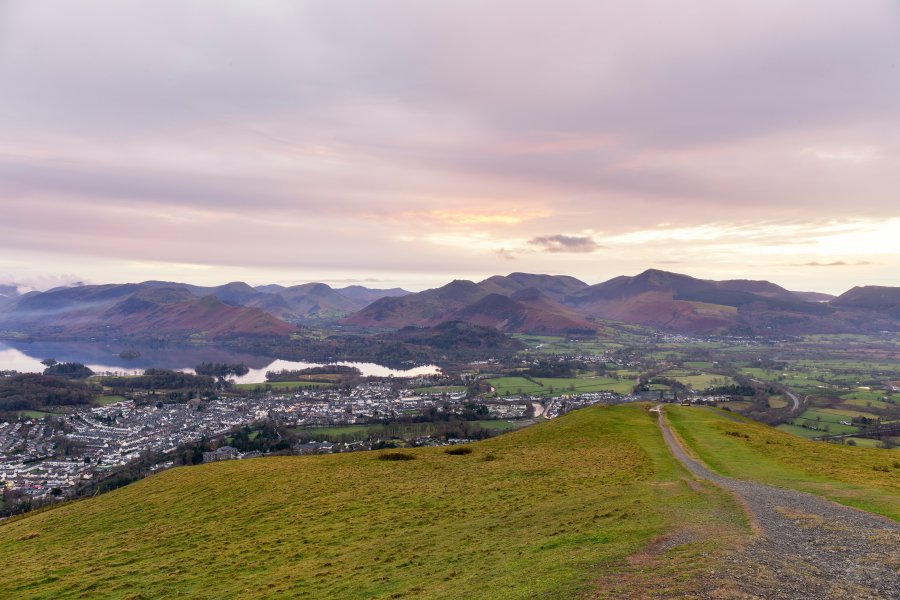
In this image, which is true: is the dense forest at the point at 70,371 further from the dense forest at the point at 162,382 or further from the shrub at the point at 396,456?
the shrub at the point at 396,456

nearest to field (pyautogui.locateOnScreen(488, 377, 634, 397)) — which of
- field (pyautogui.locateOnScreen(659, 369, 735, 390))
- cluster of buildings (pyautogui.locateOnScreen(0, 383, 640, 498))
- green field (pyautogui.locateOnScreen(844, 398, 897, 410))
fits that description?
cluster of buildings (pyautogui.locateOnScreen(0, 383, 640, 498))

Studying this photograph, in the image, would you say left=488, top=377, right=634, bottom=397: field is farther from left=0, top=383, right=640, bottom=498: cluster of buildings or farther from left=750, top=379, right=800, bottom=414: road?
left=750, top=379, right=800, bottom=414: road

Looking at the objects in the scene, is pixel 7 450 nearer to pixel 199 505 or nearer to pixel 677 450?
pixel 199 505

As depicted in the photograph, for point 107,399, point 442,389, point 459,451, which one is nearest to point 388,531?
point 459,451

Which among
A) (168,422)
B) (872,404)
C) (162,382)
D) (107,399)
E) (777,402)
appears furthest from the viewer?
(162,382)

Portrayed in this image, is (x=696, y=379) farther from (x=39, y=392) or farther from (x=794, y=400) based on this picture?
(x=39, y=392)

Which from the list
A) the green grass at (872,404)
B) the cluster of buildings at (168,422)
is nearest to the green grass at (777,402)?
the green grass at (872,404)
